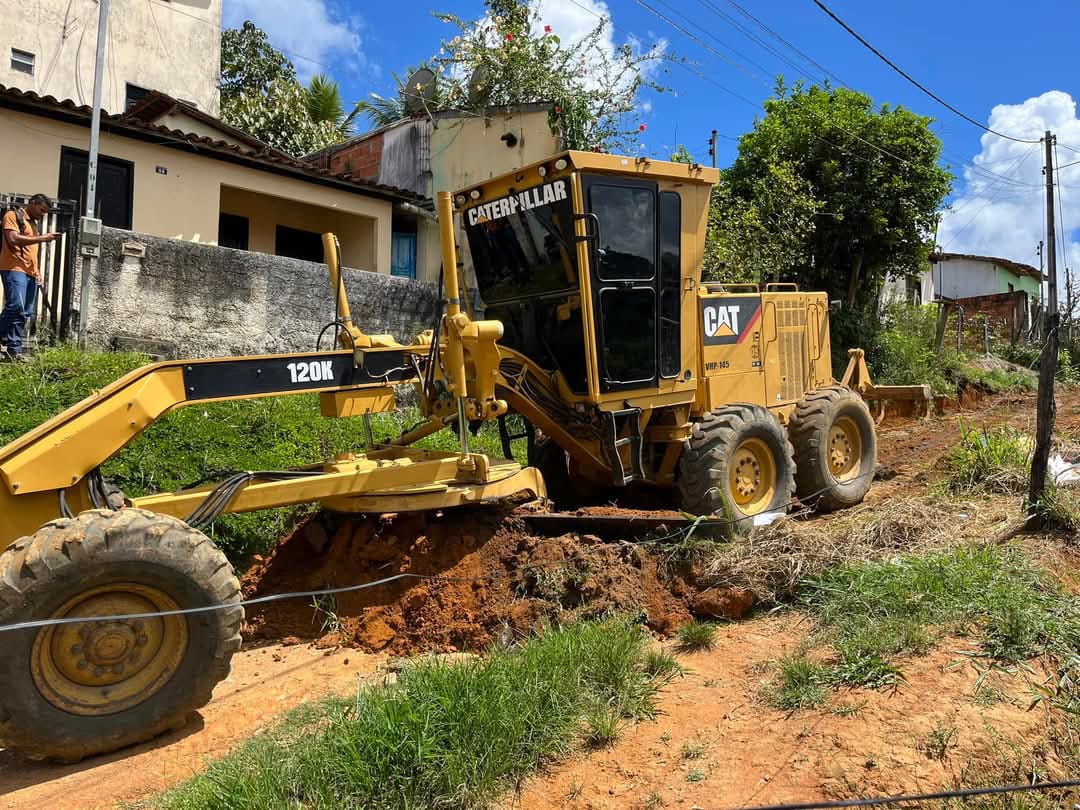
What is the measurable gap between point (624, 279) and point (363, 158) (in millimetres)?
13805

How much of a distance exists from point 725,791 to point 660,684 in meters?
0.93

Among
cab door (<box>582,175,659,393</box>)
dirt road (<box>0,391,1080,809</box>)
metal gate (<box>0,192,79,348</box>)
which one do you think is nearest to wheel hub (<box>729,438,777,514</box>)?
cab door (<box>582,175,659,393</box>)

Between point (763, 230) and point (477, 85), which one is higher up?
point (477, 85)

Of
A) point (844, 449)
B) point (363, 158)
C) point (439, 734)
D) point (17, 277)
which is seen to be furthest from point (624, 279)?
point (363, 158)

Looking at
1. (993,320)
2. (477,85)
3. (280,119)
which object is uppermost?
(280,119)

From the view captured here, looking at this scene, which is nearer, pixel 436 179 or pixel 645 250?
pixel 645 250

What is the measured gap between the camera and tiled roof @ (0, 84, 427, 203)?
1082cm

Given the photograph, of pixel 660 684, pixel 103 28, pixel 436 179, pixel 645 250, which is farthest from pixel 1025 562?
pixel 436 179

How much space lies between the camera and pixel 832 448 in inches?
298

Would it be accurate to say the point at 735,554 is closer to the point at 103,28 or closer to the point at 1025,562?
the point at 1025,562

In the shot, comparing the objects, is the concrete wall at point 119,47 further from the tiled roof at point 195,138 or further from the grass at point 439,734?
the grass at point 439,734

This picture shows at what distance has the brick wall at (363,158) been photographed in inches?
703

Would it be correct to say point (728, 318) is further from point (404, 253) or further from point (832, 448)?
point (404, 253)

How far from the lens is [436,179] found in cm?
1673
